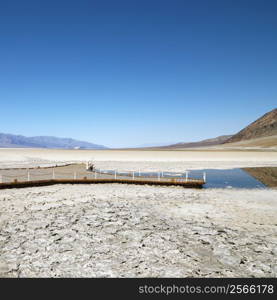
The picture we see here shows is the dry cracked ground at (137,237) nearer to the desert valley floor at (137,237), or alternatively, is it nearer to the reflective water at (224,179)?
the desert valley floor at (137,237)

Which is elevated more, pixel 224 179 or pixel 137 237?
pixel 224 179

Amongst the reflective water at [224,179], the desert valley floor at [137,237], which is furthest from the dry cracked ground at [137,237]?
the reflective water at [224,179]

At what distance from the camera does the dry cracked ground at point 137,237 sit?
270 inches

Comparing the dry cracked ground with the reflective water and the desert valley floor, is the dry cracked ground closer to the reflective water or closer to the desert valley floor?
the desert valley floor

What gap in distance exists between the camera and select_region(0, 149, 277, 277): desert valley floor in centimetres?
686

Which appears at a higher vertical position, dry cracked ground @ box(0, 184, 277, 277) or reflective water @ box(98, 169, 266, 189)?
reflective water @ box(98, 169, 266, 189)

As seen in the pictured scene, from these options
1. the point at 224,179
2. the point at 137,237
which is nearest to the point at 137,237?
the point at 137,237

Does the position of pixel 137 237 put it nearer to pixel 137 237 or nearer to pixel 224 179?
pixel 137 237

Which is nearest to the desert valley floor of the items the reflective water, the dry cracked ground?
the dry cracked ground

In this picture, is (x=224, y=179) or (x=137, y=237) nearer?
(x=137, y=237)

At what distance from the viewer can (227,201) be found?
1561 cm

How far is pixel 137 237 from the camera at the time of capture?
29.8 ft

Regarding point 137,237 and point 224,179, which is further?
point 224,179
